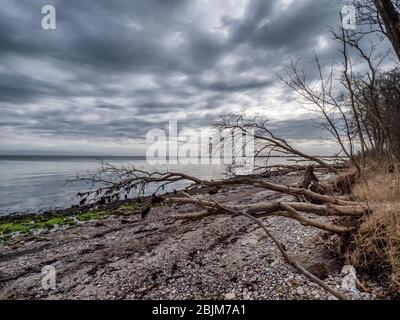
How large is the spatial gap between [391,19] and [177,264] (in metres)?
6.86

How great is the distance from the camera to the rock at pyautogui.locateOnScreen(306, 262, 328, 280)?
14.1 ft

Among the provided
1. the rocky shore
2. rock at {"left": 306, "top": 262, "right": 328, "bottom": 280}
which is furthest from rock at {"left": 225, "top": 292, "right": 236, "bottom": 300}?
rock at {"left": 306, "top": 262, "right": 328, "bottom": 280}

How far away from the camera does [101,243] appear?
9211 millimetres

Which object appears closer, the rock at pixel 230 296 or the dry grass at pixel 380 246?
the dry grass at pixel 380 246

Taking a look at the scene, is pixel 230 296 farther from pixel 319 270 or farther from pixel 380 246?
pixel 380 246

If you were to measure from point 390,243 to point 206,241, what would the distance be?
457 centimetres

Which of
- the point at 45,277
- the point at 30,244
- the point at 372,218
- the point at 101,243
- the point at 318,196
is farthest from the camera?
the point at 30,244

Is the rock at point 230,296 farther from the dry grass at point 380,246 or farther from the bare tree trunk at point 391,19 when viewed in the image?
the bare tree trunk at point 391,19

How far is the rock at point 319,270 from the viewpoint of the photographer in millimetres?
4289

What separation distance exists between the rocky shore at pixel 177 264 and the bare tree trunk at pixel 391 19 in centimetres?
416

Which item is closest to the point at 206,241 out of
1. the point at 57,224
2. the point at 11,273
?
the point at 11,273

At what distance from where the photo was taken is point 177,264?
5.98m

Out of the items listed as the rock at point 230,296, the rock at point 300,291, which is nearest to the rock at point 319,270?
the rock at point 300,291
